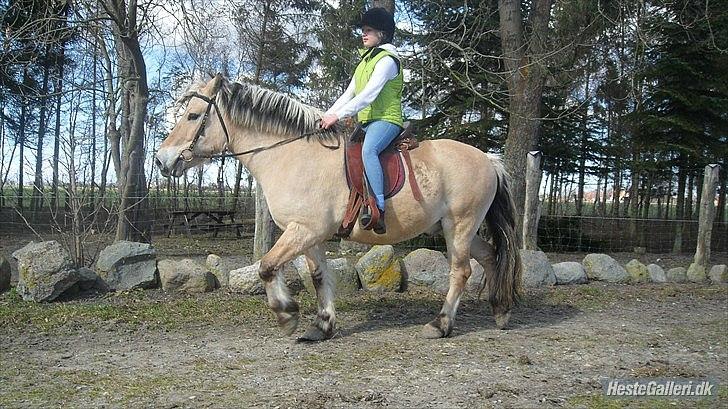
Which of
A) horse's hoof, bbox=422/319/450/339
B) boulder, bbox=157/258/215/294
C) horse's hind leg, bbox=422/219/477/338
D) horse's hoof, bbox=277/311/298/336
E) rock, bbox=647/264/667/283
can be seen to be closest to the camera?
horse's hoof, bbox=277/311/298/336

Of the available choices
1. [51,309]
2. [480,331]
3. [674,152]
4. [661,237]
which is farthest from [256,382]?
[674,152]

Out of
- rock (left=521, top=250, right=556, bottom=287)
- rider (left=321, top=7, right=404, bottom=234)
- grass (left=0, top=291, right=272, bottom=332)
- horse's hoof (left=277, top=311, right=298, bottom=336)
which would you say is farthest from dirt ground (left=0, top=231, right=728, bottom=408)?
rider (left=321, top=7, right=404, bottom=234)

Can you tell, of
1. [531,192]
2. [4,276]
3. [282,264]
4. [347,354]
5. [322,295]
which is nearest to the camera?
[347,354]

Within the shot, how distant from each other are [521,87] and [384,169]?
7738mm

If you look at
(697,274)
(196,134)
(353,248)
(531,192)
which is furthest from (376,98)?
(697,274)

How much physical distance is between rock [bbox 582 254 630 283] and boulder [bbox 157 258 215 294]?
5690 millimetres

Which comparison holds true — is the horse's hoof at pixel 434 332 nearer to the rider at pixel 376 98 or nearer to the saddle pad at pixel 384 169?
the rider at pixel 376 98

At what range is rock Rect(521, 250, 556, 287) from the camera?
8.10 meters

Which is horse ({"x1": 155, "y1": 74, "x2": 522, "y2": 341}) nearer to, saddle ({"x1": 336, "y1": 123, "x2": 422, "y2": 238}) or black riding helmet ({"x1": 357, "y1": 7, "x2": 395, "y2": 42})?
saddle ({"x1": 336, "y1": 123, "x2": 422, "y2": 238})

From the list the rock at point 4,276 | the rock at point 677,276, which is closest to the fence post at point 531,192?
the rock at point 677,276

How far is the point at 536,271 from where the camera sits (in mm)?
8180

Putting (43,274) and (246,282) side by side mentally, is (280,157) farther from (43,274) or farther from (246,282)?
(43,274)

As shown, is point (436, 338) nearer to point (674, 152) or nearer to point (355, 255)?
point (355, 255)

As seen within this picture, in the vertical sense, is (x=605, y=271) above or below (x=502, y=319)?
above
